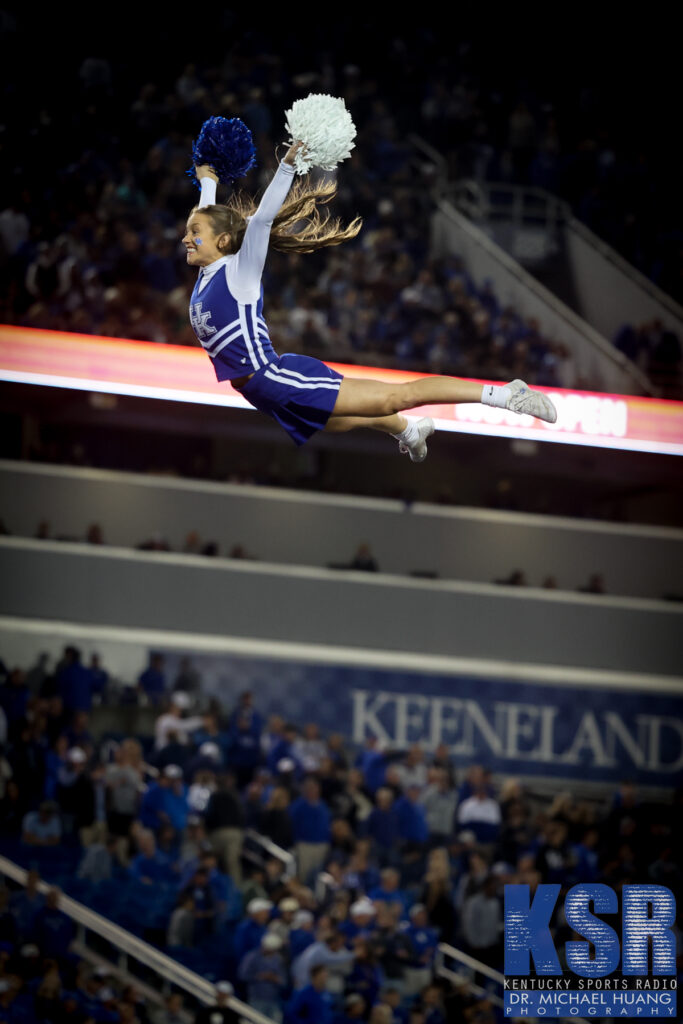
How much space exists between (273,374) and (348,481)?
32.5ft

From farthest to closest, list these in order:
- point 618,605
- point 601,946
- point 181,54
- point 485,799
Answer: point 181,54 → point 618,605 → point 485,799 → point 601,946

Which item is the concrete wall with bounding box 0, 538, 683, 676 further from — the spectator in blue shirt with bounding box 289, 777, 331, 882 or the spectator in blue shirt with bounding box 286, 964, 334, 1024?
the spectator in blue shirt with bounding box 286, 964, 334, 1024

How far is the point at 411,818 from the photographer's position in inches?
453

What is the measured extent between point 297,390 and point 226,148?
3.26ft

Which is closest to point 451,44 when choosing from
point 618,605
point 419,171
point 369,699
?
point 419,171

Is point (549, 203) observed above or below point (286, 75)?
below

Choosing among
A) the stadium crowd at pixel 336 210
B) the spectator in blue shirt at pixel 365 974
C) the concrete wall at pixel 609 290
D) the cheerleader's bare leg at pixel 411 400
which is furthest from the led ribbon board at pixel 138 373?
the concrete wall at pixel 609 290

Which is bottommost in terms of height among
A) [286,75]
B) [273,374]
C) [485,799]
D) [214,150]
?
[485,799]

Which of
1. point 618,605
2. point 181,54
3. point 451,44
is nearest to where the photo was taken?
point 618,605

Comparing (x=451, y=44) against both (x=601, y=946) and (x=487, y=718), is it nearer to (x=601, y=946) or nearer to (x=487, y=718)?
(x=487, y=718)

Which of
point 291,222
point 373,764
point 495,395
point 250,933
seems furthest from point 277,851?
point 291,222

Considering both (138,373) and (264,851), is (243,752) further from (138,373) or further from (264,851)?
(138,373)

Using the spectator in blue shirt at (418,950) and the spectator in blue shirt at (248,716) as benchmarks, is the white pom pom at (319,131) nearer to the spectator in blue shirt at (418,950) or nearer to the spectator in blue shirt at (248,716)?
the spectator in blue shirt at (418,950)

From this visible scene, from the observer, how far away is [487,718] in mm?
13383
